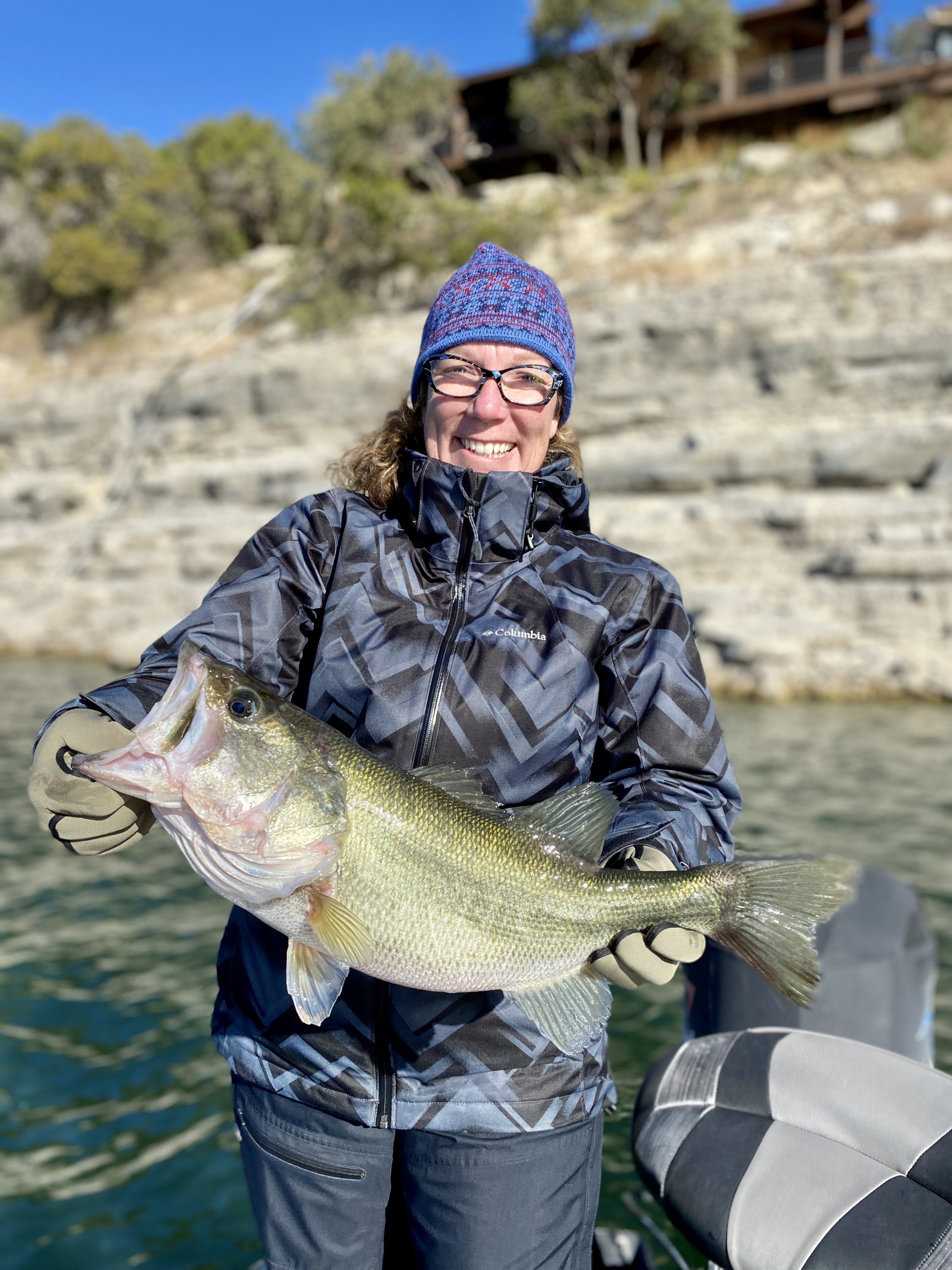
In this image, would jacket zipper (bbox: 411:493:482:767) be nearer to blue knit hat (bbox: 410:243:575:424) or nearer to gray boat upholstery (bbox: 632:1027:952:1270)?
blue knit hat (bbox: 410:243:575:424)

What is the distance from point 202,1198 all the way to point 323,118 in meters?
33.6

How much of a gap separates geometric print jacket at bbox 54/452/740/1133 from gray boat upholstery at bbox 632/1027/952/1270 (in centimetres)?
49

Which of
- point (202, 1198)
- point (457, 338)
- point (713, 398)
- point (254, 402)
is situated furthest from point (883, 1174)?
point (254, 402)

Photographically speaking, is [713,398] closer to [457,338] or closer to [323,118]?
[457,338]

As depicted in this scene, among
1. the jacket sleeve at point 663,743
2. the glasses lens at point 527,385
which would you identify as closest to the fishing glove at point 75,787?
the jacket sleeve at point 663,743

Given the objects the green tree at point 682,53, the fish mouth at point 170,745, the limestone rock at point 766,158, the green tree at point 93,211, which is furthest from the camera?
the green tree at point 682,53

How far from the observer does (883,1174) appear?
237 centimetres

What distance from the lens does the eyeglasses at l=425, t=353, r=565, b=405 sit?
8.13 feet

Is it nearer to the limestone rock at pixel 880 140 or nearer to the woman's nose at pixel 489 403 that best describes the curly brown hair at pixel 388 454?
the woman's nose at pixel 489 403

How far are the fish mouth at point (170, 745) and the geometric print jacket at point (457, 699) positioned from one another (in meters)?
0.13

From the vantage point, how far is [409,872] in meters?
1.94

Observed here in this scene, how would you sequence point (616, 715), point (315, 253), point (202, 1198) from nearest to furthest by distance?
point (616, 715) < point (202, 1198) < point (315, 253)

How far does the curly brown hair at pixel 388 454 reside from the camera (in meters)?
2.50

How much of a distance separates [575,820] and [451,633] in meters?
0.51
